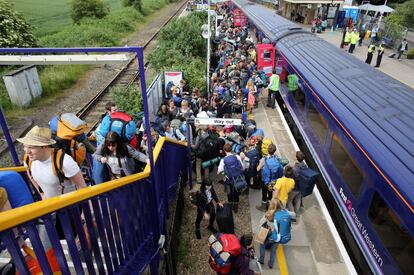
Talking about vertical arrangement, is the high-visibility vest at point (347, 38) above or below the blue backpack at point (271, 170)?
below

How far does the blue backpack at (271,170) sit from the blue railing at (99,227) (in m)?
1.91

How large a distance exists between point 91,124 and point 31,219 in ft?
30.2

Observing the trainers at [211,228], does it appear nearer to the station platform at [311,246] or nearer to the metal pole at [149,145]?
the station platform at [311,246]

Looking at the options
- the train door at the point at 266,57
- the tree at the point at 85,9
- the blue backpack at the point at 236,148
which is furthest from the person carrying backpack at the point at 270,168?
the tree at the point at 85,9

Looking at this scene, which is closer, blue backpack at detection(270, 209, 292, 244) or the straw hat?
the straw hat

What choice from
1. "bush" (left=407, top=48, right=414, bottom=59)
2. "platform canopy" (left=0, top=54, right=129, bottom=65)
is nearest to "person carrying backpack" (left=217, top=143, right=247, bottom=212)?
"platform canopy" (left=0, top=54, right=129, bottom=65)

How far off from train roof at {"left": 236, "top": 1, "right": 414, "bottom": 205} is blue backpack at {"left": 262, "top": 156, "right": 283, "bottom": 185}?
135 centimetres

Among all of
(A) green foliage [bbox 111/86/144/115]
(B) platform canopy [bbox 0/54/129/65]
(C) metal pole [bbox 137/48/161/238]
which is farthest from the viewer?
(A) green foliage [bbox 111/86/144/115]

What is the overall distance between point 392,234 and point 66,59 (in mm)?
4240

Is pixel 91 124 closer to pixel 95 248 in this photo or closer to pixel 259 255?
pixel 259 255

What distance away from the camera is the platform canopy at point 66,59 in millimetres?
2689

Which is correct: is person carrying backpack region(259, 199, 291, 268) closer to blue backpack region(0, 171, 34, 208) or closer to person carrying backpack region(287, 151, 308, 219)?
person carrying backpack region(287, 151, 308, 219)

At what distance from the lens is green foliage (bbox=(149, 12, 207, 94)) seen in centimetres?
1287

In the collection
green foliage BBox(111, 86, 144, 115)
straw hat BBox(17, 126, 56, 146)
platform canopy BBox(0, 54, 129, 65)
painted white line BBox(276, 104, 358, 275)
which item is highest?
platform canopy BBox(0, 54, 129, 65)
